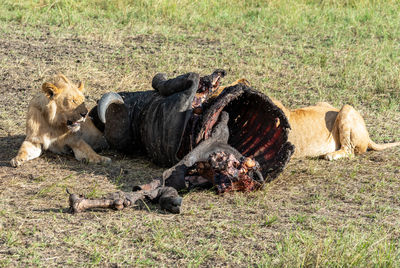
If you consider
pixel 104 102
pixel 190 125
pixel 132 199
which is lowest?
pixel 132 199

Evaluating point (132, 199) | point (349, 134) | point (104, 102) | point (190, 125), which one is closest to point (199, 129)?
point (190, 125)

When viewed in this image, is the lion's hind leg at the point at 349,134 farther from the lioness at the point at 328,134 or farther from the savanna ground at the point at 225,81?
the savanna ground at the point at 225,81

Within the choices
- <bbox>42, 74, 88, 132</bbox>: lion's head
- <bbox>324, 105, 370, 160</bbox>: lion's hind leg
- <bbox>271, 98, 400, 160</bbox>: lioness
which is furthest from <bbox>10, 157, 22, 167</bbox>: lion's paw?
<bbox>324, 105, 370, 160</bbox>: lion's hind leg

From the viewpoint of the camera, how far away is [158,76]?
262 inches

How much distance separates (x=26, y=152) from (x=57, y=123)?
39cm

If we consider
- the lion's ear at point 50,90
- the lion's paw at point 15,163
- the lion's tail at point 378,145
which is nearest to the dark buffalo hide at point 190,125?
the lion's ear at point 50,90

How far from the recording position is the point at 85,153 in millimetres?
6402

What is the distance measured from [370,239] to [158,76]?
2.90 m

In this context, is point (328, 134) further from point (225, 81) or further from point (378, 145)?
point (225, 81)

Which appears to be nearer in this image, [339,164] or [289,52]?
[339,164]

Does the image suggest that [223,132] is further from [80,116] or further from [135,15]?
[135,15]

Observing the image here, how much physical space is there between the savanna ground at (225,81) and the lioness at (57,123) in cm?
14

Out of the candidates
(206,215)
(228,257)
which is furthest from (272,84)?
(228,257)

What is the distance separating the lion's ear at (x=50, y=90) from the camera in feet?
20.0
